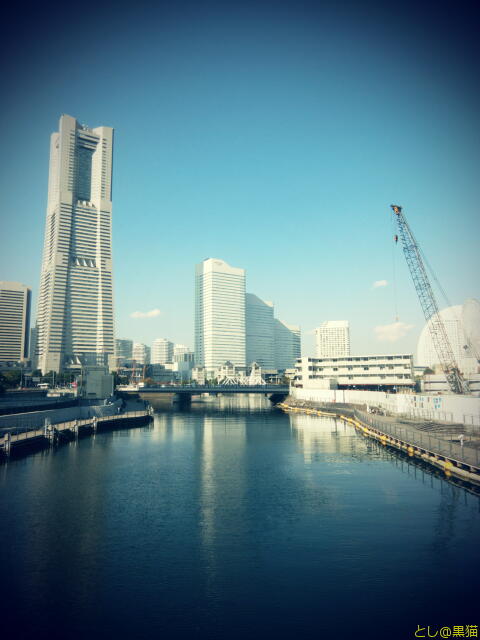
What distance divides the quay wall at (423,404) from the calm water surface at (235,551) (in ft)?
59.0

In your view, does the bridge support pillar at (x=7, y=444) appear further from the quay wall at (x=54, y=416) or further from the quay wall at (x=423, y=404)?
the quay wall at (x=423, y=404)

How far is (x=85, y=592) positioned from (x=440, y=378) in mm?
156371

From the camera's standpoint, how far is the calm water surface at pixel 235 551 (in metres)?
26.1

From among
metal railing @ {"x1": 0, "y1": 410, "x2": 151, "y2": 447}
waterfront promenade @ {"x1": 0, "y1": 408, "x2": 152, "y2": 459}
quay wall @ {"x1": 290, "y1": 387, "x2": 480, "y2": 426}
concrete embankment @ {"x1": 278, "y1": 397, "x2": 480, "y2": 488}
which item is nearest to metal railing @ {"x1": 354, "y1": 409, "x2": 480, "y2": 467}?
concrete embankment @ {"x1": 278, "y1": 397, "x2": 480, "y2": 488}

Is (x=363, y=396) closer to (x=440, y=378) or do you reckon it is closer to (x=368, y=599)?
(x=440, y=378)

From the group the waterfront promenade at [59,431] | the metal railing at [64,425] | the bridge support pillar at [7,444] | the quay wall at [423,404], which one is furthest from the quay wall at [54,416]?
the quay wall at [423,404]

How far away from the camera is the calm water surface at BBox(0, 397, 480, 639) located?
85.7 feet

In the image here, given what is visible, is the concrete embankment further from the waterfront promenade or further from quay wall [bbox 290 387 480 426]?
the waterfront promenade

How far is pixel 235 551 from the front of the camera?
3541 centimetres

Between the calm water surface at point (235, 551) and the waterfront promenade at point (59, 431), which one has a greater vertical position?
the waterfront promenade at point (59, 431)

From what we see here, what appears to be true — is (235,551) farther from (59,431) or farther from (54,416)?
(54,416)

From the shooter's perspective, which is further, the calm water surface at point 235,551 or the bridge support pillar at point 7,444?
the bridge support pillar at point 7,444

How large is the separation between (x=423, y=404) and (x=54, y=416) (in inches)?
3129

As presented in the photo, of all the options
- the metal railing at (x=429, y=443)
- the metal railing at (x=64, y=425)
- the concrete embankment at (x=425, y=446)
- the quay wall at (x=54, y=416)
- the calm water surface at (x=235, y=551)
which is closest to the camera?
the calm water surface at (x=235, y=551)
